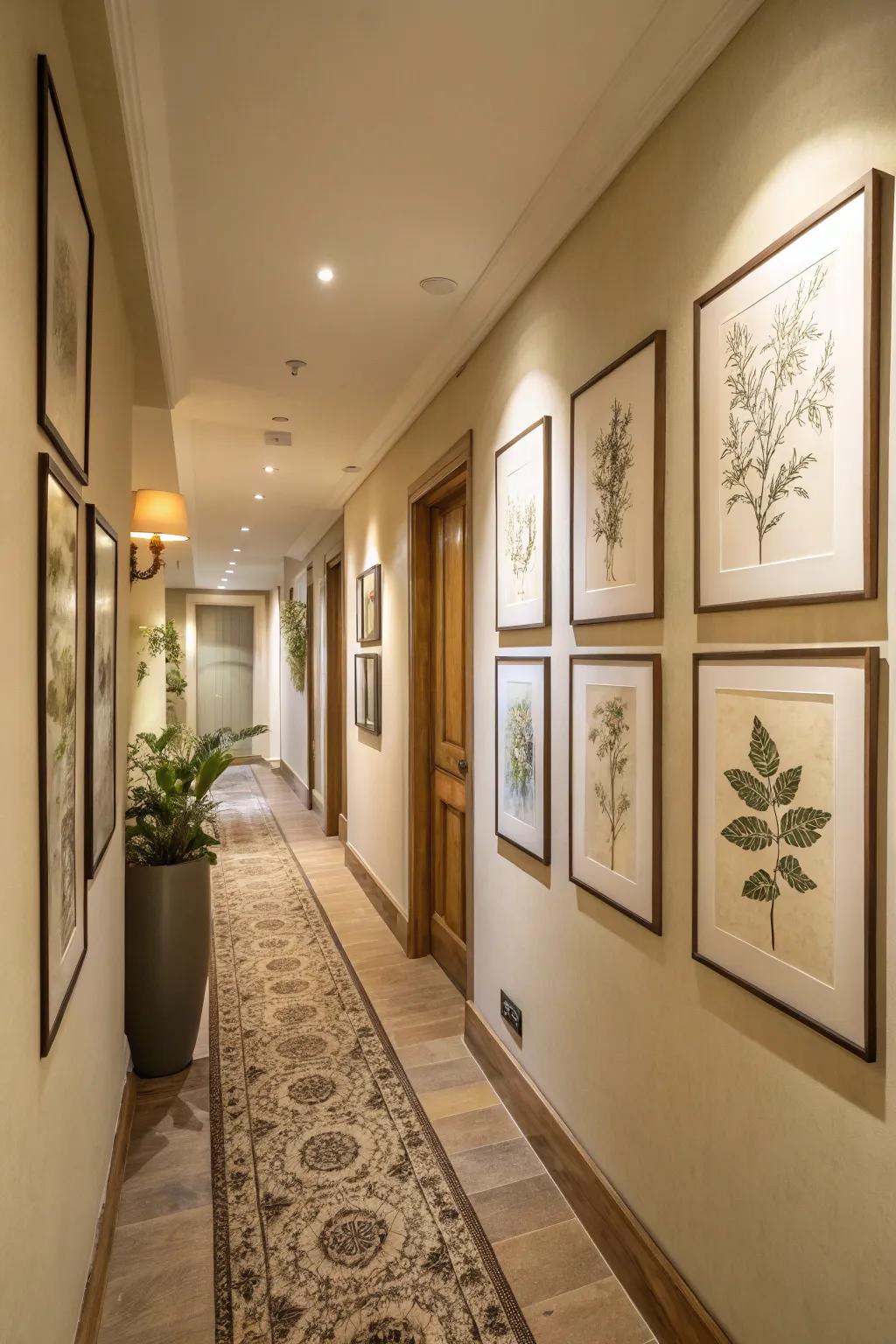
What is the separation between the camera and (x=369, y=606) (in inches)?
177

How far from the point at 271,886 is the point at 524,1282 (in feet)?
10.7

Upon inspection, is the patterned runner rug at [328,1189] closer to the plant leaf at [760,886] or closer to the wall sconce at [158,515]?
the plant leaf at [760,886]

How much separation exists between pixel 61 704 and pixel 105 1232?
4.28 ft

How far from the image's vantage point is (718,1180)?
139 centimetres

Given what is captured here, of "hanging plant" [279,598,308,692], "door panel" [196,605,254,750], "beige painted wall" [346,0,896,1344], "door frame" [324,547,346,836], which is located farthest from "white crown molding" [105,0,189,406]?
"door panel" [196,605,254,750]

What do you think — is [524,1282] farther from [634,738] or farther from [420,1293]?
[634,738]

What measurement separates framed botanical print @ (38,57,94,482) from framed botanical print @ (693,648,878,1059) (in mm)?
1194

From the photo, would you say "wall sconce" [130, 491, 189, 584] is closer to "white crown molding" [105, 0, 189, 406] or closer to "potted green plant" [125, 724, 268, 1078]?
"white crown molding" [105, 0, 189, 406]

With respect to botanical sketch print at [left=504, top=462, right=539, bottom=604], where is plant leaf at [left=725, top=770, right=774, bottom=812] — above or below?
below

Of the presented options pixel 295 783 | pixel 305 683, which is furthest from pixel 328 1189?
pixel 295 783

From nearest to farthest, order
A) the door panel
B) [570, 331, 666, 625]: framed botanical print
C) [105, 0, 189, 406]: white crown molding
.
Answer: [105, 0, 189, 406]: white crown molding → [570, 331, 666, 625]: framed botanical print → the door panel

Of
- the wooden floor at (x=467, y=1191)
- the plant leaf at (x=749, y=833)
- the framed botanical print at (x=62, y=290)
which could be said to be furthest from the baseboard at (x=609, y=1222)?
the framed botanical print at (x=62, y=290)

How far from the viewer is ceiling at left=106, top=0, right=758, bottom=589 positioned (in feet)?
4.60

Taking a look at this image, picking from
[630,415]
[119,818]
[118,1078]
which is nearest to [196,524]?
[119,818]
